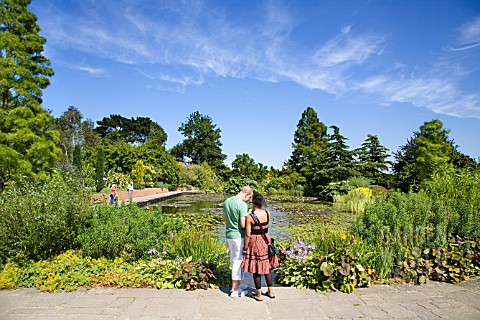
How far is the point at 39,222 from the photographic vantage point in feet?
14.5

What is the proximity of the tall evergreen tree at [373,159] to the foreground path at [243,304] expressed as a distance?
2281cm

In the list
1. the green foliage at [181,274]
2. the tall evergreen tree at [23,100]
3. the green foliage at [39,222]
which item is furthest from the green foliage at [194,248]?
the tall evergreen tree at [23,100]

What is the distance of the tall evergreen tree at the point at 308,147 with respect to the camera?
97.1 ft

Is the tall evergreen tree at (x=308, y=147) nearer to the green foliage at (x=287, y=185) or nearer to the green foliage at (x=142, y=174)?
the green foliage at (x=287, y=185)

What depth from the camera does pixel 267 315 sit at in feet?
10.8

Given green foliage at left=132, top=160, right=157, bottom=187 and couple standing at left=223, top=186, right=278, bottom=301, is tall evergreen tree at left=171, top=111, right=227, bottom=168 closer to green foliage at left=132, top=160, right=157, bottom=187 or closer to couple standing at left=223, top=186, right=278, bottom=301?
green foliage at left=132, top=160, right=157, bottom=187

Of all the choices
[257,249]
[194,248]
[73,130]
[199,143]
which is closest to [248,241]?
[257,249]

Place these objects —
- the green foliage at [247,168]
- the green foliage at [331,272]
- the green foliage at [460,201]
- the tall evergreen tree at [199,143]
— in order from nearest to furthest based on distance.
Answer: the green foliage at [331,272] → the green foliage at [460,201] → the green foliage at [247,168] → the tall evergreen tree at [199,143]

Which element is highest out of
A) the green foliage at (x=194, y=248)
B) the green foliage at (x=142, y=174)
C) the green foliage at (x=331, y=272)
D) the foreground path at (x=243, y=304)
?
the green foliage at (x=142, y=174)

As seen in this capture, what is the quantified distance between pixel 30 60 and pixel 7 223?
8517 millimetres

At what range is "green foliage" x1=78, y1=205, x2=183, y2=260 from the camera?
4617 mm

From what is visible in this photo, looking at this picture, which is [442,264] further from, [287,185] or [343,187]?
[287,185]

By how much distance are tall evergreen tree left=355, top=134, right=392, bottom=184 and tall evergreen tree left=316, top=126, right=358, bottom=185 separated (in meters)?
1.19

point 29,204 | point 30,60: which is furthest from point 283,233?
point 30,60
